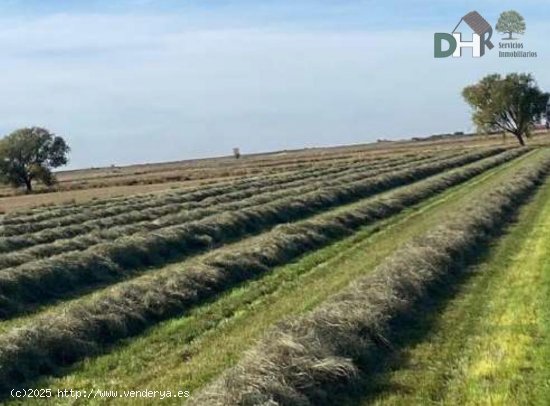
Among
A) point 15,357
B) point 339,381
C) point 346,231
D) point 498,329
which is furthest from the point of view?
point 346,231

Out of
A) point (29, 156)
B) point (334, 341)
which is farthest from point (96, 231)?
point (29, 156)

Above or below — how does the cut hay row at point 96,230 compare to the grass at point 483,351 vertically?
above

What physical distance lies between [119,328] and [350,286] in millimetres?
4218

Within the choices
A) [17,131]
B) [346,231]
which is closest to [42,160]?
[17,131]

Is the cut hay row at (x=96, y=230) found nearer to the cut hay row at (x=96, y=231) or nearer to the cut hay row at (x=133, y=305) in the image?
the cut hay row at (x=96, y=231)

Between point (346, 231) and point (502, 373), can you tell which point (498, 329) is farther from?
point (346, 231)

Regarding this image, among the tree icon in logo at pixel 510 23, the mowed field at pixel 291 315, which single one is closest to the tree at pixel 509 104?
the tree icon in logo at pixel 510 23

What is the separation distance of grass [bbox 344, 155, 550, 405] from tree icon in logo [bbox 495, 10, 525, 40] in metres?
79.0

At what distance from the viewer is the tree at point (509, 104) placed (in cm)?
10212

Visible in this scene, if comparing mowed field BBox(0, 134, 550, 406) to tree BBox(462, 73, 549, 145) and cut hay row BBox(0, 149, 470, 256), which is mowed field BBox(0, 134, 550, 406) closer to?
cut hay row BBox(0, 149, 470, 256)

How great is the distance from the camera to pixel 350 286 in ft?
47.2

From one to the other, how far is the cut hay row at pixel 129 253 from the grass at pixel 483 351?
849 centimetres

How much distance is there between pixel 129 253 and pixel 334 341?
11416 millimetres

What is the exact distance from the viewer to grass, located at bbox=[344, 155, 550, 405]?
9.22 meters
